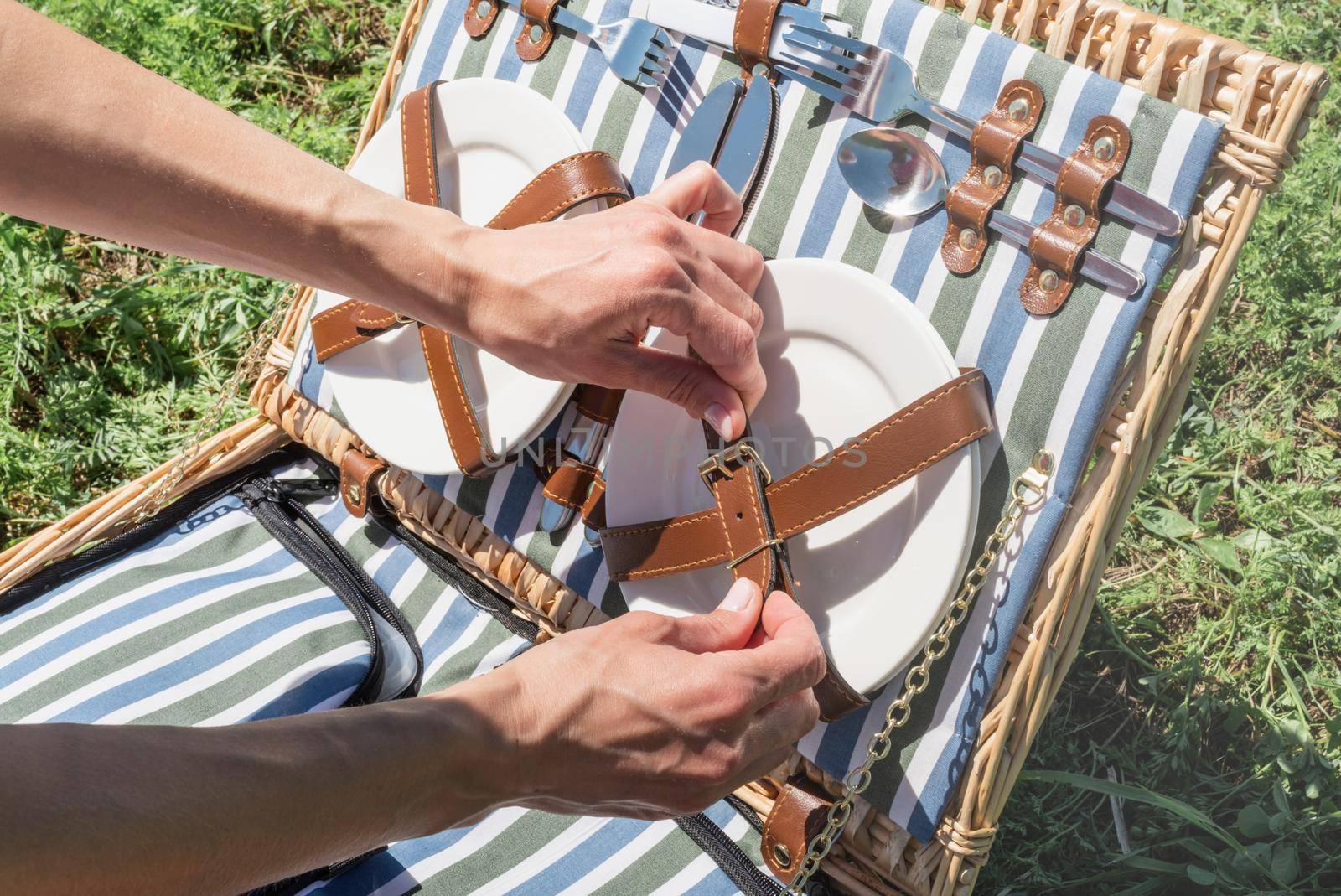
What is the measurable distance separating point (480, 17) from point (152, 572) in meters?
0.79

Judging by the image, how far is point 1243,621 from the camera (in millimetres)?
1369

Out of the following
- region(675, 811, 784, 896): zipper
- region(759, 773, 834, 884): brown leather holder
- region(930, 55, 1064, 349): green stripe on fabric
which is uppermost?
region(930, 55, 1064, 349): green stripe on fabric

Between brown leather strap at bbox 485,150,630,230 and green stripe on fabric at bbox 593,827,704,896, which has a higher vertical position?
brown leather strap at bbox 485,150,630,230

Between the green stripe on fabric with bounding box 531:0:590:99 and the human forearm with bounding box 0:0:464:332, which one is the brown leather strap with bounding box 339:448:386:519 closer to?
the human forearm with bounding box 0:0:464:332

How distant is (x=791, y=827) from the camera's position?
3.29ft

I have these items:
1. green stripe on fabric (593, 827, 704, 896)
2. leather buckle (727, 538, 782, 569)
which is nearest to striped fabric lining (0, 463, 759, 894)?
green stripe on fabric (593, 827, 704, 896)

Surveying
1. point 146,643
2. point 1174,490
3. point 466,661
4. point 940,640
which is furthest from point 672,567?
point 1174,490

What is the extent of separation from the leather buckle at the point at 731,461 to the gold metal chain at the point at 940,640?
0.19 m

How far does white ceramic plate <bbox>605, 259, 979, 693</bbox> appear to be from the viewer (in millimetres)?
908

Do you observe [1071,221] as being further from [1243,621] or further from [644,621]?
[1243,621]

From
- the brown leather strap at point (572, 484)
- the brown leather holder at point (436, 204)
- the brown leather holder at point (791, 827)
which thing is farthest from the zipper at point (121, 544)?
the brown leather holder at point (791, 827)

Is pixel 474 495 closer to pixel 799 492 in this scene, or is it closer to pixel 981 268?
pixel 799 492

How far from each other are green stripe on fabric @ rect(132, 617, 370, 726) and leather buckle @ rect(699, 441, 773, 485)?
1.52 ft

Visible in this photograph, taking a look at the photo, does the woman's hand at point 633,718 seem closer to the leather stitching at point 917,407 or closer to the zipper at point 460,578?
the leather stitching at point 917,407
